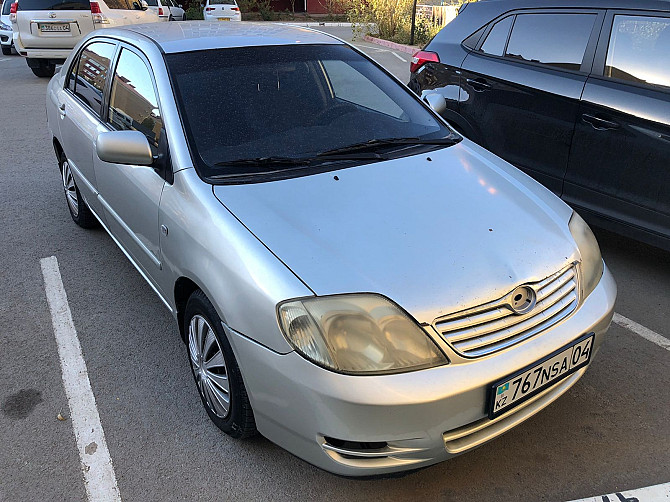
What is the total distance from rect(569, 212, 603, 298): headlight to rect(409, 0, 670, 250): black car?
3.92 ft

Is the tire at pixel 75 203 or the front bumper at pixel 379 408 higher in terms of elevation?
the front bumper at pixel 379 408

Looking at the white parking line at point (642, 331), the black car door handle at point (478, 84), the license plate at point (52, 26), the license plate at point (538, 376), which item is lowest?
the white parking line at point (642, 331)

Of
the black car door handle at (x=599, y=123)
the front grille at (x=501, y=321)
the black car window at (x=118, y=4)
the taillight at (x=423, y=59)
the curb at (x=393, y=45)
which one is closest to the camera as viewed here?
the front grille at (x=501, y=321)

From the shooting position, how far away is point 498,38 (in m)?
4.52

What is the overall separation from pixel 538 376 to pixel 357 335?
677 millimetres

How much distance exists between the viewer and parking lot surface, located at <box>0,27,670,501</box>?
2.33 metres

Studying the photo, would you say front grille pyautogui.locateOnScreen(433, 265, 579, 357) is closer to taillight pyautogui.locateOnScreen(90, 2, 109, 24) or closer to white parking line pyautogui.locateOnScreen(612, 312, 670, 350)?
white parking line pyautogui.locateOnScreen(612, 312, 670, 350)

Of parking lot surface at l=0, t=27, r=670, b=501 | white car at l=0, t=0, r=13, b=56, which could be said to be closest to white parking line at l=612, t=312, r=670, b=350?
parking lot surface at l=0, t=27, r=670, b=501

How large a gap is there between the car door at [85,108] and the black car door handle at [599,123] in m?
2.96

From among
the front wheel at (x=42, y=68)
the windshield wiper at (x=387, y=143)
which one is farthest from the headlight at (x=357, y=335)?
the front wheel at (x=42, y=68)

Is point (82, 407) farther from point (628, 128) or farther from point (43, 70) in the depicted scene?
point (43, 70)

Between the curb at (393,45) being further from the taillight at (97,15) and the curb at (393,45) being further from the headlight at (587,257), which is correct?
the headlight at (587,257)

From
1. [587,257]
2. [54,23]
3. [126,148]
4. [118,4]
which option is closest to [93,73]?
[126,148]

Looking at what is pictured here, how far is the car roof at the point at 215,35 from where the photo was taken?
315 cm
